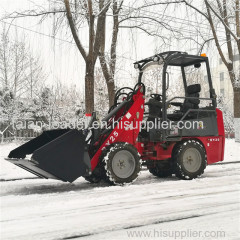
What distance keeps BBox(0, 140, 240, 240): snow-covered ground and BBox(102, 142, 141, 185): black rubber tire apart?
216 mm

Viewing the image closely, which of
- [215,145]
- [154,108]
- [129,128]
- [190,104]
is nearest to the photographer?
[129,128]

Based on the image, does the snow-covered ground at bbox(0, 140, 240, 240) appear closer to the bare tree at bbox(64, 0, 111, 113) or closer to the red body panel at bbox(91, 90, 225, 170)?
the red body panel at bbox(91, 90, 225, 170)

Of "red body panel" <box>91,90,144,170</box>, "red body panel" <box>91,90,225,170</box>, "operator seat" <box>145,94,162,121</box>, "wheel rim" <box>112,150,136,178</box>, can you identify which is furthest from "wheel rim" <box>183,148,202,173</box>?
"wheel rim" <box>112,150,136,178</box>

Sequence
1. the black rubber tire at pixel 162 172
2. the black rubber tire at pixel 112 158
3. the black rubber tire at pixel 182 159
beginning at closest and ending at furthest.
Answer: the black rubber tire at pixel 112 158
the black rubber tire at pixel 182 159
the black rubber tire at pixel 162 172

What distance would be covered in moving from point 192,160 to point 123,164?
171 cm

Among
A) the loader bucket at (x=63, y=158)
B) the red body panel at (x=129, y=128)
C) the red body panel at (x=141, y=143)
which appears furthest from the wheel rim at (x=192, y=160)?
the loader bucket at (x=63, y=158)

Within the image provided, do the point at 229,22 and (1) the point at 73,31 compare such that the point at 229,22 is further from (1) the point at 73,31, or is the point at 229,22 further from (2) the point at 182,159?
(2) the point at 182,159

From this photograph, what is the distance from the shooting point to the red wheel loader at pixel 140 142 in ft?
20.2

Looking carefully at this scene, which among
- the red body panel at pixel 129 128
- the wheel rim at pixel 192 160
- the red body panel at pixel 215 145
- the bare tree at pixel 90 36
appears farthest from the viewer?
the bare tree at pixel 90 36

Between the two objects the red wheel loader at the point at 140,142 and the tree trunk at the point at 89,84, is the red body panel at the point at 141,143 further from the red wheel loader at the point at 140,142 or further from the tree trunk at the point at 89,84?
the tree trunk at the point at 89,84

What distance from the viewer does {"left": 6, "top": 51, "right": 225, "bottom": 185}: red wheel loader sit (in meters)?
6.17

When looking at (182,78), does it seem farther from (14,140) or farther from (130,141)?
(14,140)

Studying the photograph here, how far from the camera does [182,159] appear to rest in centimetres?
745

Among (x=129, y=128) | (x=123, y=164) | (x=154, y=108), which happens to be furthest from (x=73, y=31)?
(x=123, y=164)
